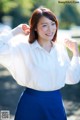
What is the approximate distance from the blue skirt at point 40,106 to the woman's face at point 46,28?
27 cm

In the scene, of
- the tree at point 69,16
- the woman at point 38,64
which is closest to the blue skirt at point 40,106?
the woman at point 38,64

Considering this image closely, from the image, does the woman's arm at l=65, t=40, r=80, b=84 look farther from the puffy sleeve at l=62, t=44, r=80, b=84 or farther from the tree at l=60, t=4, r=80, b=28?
the tree at l=60, t=4, r=80, b=28

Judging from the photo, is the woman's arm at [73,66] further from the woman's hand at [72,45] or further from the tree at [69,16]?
the tree at [69,16]

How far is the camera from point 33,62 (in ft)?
5.86

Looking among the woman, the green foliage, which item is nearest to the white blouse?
the woman

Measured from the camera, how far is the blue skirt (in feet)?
5.99

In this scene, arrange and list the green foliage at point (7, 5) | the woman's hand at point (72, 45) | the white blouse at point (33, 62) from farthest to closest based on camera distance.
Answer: the green foliage at point (7, 5) < the woman's hand at point (72, 45) < the white blouse at point (33, 62)

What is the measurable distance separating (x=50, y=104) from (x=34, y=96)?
0.30ft

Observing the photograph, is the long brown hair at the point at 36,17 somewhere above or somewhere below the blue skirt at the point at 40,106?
above

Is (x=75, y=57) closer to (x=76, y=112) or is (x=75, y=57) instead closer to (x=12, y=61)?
(x=12, y=61)

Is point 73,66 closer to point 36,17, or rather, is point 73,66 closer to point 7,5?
point 36,17

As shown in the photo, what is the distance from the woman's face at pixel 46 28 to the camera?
1.79 meters

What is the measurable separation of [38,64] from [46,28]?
18cm

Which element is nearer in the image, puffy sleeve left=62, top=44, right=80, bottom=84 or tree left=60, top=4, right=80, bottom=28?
puffy sleeve left=62, top=44, right=80, bottom=84
